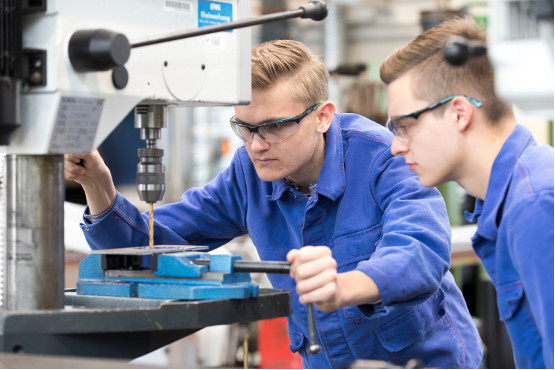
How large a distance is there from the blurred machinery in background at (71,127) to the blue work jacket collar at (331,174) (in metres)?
0.42

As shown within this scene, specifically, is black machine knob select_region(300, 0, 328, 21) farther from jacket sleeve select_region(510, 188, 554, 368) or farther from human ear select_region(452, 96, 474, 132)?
jacket sleeve select_region(510, 188, 554, 368)

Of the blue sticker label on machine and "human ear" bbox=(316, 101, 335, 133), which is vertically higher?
the blue sticker label on machine

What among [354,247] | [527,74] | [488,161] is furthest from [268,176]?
[527,74]

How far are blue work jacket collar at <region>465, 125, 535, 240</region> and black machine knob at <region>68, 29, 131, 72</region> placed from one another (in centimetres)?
65

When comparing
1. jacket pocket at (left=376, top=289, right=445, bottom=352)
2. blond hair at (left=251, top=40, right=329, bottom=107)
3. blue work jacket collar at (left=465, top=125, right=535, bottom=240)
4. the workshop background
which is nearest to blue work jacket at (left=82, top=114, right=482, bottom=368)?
jacket pocket at (left=376, top=289, right=445, bottom=352)

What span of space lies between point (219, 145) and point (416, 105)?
482 cm

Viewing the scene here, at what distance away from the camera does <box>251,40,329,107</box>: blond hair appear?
1721mm

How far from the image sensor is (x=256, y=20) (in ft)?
4.39

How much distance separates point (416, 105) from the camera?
1.38 metres

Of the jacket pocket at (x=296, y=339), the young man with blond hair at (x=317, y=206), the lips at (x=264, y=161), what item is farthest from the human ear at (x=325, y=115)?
the jacket pocket at (x=296, y=339)

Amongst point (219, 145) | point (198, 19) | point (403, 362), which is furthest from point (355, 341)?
point (219, 145)

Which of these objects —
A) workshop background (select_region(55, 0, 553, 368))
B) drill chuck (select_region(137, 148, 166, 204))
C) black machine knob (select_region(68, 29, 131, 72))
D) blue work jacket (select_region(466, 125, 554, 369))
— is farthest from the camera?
workshop background (select_region(55, 0, 553, 368))

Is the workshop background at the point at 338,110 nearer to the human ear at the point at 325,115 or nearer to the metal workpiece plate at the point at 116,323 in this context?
the human ear at the point at 325,115

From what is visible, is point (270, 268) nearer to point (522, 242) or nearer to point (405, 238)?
point (405, 238)
